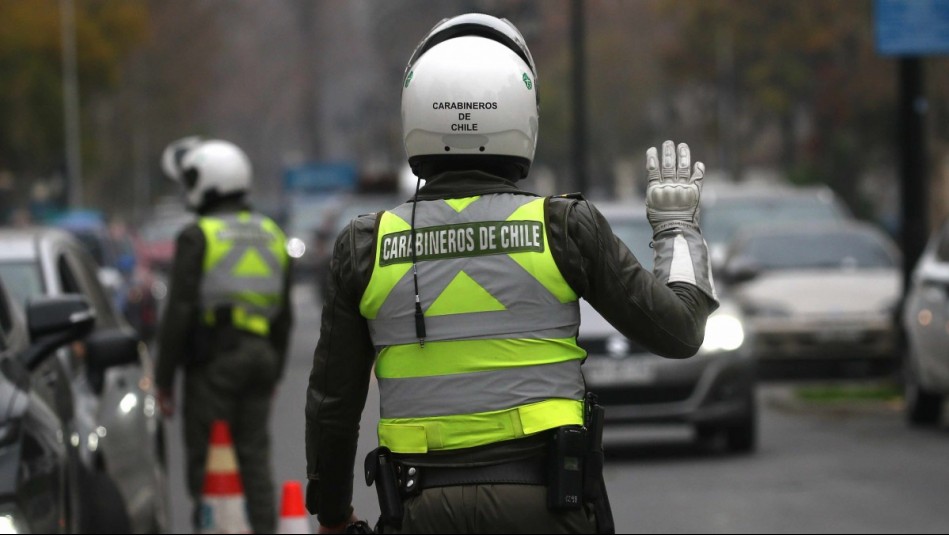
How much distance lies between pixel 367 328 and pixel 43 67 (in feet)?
170

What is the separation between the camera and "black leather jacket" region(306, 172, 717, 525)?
3.99 metres

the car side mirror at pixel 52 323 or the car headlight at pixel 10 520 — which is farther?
the car side mirror at pixel 52 323

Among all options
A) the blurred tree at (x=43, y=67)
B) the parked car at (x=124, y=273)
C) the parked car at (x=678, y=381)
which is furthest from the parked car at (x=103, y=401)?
the blurred tree at (x=43, y=67)

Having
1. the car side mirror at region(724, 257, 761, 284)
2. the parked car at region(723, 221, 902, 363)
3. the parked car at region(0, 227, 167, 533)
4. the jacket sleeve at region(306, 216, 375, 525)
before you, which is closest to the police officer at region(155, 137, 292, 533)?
the parked car at region(0, 227, 167, 533)

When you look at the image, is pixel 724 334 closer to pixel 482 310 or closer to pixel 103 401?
pixel 103 401

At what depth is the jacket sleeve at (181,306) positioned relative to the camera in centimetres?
898

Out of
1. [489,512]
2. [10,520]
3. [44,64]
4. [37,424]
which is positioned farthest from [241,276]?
[44,64]

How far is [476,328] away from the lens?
3.98 metres

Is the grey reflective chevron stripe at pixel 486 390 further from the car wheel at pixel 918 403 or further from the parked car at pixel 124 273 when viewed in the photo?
the parked car at pixel 124 273

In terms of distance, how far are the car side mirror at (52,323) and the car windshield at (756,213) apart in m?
17.6

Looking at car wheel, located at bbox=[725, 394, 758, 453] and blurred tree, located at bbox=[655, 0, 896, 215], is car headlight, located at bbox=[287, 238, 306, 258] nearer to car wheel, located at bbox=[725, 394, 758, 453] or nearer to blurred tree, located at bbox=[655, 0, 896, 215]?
blurred tree, located at bbox=[655, 0, 896, 215]

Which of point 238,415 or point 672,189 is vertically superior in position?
point 672,189

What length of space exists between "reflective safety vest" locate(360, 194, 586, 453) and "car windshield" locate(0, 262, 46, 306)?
4.54 meters

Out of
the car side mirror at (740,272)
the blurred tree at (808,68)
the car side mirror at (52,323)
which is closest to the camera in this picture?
the car side mirror at (52,323)
